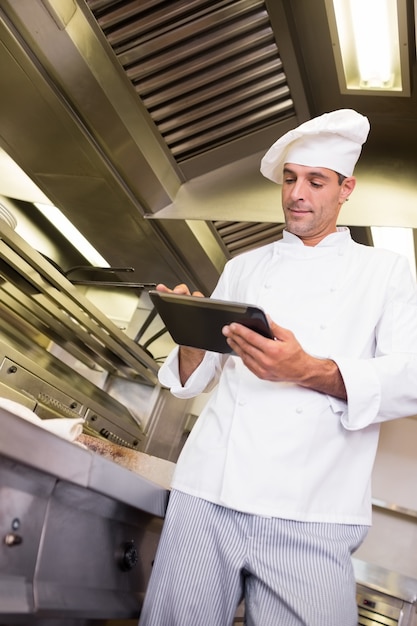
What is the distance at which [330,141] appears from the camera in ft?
4.35

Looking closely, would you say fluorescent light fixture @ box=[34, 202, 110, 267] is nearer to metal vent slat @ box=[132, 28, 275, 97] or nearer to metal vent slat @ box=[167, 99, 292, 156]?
metal vent slat @ box=[167, 99, 292, 156]

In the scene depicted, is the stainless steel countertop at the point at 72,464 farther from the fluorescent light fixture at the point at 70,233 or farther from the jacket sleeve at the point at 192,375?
the fluorescent light fixture at the point at 70,233

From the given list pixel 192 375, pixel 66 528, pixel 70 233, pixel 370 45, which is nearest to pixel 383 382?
pixel 192 375

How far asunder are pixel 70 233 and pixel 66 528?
7.45 feet

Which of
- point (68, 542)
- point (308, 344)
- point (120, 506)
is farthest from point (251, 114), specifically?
point (68, 542)

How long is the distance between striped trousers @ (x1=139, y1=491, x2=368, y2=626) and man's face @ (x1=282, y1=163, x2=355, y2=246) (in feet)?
2.01

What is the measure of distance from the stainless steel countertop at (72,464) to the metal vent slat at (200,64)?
1288 millimetres

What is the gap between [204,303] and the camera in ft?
3.25

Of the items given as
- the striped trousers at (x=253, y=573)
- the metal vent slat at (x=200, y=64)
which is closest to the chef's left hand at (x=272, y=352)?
the striped trousers at (x=253, y=573)

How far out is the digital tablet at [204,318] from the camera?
95cm

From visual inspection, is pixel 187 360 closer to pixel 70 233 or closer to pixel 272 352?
pixel 272 352

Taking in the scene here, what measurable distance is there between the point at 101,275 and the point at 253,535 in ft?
8.03

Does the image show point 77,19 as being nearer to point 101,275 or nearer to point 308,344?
point 308,344

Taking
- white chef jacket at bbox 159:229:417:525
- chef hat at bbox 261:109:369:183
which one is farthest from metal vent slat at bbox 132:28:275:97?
white chef jacket at bbox 159:229:417:525
